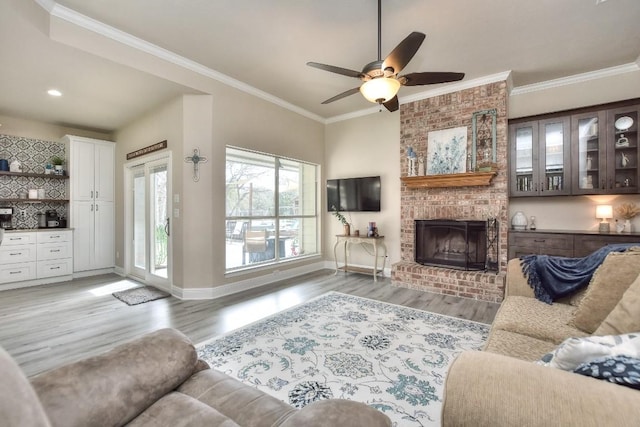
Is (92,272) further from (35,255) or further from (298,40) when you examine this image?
(298,40)

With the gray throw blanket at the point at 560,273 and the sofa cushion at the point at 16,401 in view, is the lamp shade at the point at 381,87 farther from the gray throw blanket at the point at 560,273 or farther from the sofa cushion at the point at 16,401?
the sofa cushion at the point at 16,401

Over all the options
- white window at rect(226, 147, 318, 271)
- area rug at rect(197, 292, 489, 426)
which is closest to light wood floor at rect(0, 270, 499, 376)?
area rug at rect(197, 292, 489, 426)

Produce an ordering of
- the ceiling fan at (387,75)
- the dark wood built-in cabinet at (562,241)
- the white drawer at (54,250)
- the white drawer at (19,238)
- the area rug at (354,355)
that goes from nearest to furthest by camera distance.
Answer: the area rug at (354,355) < the ceiling fan at (387,75) < the dark wood built-in cabinet at (562,241) < the white drawer at (19,238) < the white drawer at (54,250)

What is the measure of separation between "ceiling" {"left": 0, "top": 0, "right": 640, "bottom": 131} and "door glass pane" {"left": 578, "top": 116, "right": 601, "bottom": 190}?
0.77 metres

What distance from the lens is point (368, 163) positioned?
552cm

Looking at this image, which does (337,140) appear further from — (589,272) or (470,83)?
(589,272)

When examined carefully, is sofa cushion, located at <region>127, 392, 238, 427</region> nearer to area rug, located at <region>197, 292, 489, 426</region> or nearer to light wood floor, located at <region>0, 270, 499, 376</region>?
area rug, located at <region>197, 292, 489, 426</region>

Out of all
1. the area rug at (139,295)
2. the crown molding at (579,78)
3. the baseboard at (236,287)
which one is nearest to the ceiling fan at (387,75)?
the crown molding at (579,78)

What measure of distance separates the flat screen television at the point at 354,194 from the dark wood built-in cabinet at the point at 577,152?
6.86 ft

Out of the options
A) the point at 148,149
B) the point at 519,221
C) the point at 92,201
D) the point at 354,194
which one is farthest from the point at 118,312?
A: the point at 519,221

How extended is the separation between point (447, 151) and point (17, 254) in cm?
695

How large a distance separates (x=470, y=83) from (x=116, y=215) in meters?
6.68

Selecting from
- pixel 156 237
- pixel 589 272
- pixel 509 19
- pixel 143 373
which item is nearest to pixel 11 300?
pixel 156 237

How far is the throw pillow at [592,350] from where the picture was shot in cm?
93
